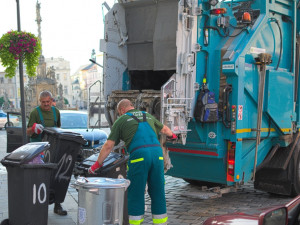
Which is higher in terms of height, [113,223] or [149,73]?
[149,73]

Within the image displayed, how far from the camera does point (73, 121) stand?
452 inches

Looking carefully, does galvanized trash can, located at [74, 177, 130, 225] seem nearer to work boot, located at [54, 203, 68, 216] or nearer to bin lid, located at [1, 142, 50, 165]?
bin lid, located at [1, 142, 50, 165]

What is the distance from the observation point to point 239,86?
19.9 ft

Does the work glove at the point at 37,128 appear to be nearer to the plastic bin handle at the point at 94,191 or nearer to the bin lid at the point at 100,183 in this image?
the bin lid at the point at 100,183

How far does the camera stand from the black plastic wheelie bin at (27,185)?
470cm

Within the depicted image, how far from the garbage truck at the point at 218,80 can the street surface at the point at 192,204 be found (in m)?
0.33

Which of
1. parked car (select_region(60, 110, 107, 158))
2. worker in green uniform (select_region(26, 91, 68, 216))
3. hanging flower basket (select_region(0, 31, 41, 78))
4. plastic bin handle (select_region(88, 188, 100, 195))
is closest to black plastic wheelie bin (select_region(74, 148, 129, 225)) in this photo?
plastic bin handle (select_region(88, 188, 100, 195))

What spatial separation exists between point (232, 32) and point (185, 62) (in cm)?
90

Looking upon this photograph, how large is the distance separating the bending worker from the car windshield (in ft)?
20.7

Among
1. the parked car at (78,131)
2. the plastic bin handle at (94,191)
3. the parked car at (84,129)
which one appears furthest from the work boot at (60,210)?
the parked car at (84,129)

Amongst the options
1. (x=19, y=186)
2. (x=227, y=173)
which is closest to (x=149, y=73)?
(x=227, y=173)

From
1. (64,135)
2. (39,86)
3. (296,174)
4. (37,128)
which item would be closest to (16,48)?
(37,128)

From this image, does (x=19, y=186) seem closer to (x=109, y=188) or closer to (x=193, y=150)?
(x=109, y=188)

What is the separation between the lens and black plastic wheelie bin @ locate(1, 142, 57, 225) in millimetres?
4703
